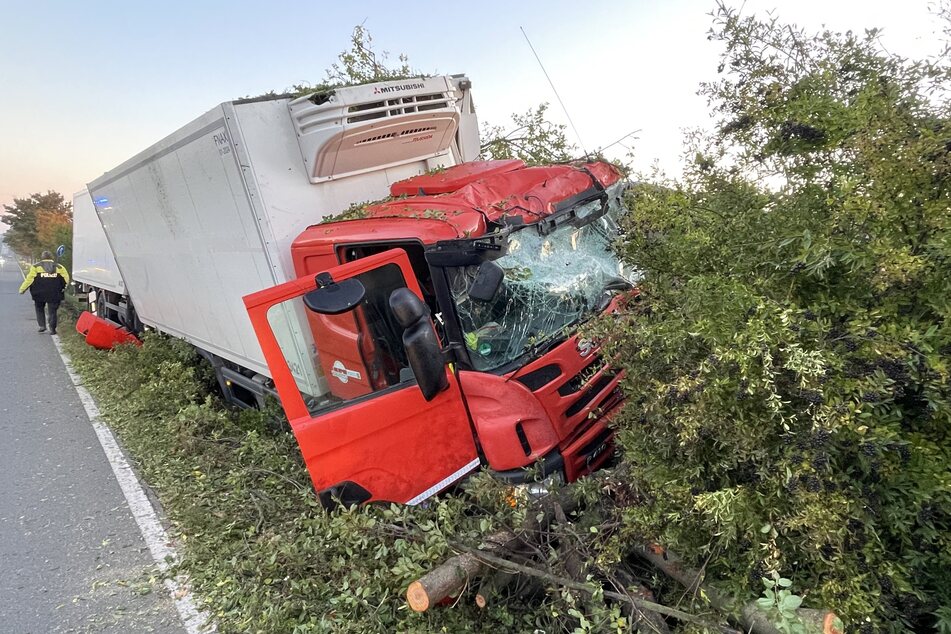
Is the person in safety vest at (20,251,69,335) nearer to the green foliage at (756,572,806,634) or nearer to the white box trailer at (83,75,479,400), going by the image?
the white box trailer at (83,75,479,400)

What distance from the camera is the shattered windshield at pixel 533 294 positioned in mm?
3064

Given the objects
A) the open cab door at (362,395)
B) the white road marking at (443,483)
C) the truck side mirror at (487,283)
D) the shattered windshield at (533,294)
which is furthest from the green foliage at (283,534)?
the truck side mirror at (487,283)

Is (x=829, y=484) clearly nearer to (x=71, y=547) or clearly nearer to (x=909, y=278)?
(x=909, y=278)

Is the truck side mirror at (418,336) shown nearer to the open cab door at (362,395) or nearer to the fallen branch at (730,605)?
the open cab door at (362,395)

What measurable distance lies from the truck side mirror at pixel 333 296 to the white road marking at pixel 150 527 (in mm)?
1921

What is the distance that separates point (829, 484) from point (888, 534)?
1.11 feet

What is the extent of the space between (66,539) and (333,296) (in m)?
3.14

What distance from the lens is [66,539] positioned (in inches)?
165

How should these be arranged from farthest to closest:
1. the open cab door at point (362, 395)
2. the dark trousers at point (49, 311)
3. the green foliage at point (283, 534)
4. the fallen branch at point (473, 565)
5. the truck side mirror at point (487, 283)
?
the dark trousers at point (49, 311) → the open cab door at point (362, 395) → the truck side mirror at point (487, 283) → the green foliage at point (283, 534) → the fallen branch at point (473, 565)

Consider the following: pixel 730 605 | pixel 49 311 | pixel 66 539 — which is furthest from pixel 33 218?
pixel 730 605

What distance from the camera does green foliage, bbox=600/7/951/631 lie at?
170 cm

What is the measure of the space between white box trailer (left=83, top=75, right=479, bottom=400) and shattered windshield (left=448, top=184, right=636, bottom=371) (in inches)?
40.6

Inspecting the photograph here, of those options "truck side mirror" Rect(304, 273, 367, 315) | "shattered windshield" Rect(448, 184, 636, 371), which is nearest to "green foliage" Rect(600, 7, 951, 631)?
"shattered windshield" Rect(448, 184, 636, 371)

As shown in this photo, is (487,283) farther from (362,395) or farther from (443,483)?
(443,483)
